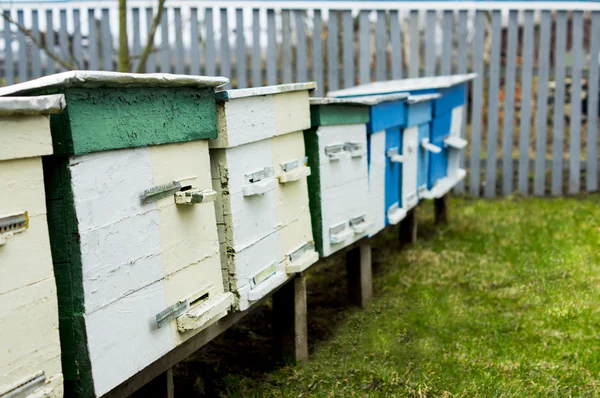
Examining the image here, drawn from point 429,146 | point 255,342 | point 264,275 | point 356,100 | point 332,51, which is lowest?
point 255,342

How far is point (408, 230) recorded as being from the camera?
6102 mm

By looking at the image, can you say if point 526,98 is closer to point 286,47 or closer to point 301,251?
point 286,47

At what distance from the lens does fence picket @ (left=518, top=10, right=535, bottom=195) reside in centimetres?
764

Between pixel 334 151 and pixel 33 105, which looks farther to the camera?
pixel 334 151

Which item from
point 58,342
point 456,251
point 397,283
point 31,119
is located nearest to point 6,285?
point 58,342

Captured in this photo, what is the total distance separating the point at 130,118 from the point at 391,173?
2.64 metres

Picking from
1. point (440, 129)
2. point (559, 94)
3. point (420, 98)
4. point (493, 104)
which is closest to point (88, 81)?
point (420, 98)

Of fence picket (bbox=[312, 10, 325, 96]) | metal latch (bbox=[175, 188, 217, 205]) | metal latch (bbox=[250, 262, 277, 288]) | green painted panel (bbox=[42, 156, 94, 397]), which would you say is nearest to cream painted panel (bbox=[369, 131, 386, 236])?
metal latch (bbox=[250, 262, 277, 288])

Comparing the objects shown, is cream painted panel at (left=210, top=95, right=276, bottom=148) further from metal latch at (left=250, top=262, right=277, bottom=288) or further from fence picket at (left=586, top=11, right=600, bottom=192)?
fence picket at (left=586, top=11, right=600, bottom=192)

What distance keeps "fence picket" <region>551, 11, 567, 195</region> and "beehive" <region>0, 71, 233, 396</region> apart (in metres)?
5.75

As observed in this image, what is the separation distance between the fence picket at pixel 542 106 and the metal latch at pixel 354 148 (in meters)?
4.24

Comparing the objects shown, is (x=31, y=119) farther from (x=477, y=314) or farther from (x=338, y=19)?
(x=338, y=19)

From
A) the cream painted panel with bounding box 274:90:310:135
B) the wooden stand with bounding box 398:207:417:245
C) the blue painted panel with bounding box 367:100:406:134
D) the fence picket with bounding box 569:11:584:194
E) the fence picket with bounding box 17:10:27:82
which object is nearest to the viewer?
the cream painted panel with bounding box 274:90:310:135

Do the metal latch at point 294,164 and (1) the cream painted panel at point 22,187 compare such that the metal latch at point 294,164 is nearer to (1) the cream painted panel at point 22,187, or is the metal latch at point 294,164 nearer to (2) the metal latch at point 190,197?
(2) the metal latch at point 190,197
